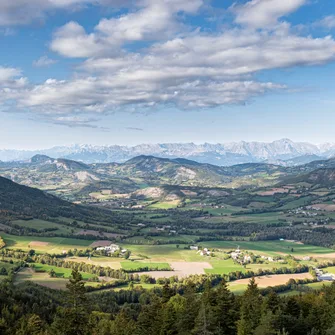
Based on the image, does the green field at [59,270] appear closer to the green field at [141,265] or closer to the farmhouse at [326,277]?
the green field at [141,265]

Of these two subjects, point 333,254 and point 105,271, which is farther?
point 333,254

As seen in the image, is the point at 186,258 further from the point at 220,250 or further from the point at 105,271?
the point at 105,271

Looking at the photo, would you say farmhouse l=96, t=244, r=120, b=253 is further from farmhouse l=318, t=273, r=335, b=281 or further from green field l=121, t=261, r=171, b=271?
farmhouse l=318, t=273, r=335, b=281

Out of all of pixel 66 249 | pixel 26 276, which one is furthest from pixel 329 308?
pixel 66 249

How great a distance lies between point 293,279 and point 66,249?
105 metres

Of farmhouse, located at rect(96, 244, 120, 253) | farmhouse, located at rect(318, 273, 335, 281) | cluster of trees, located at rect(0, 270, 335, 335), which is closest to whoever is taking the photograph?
cluster of trees, located at rect(0, 270, 335, 335)

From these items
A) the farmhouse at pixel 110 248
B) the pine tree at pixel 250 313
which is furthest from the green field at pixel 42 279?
the pine tree at pixel 250 313

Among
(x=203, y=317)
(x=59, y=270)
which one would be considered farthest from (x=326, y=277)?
(x=203, y=317)

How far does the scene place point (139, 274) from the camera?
15250cm

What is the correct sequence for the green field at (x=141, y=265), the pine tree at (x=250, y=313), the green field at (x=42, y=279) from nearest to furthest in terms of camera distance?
the pine tree at (x=250, y=313) → the green field at (x=42, y=279) → the green field at (x=141, y=265)

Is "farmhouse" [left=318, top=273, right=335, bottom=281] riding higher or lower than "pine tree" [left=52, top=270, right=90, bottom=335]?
lower

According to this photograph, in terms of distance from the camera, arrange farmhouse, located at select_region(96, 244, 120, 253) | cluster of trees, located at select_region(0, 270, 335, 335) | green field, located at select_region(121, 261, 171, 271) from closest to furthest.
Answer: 1. cluster of trees, located at select_region(0, 270, 335, 335)
2. green field, located at select_region(121, 261, 171, 271)
3. farmhouse, located at select_region(96, 244, 120, 253)

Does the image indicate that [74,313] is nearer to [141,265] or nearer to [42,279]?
[42,279]

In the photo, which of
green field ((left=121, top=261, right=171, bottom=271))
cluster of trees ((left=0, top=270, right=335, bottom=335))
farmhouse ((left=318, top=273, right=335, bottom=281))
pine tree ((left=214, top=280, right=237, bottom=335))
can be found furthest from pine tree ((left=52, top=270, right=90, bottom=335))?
farmhouse ((left=318, top=273, right=335, bottom=281))
